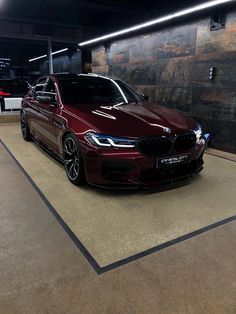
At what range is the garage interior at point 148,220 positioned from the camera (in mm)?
1447

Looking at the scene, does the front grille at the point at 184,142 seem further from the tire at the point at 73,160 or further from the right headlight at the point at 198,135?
the tire at the point at 73,160

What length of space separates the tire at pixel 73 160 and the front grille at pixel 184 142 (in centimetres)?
96

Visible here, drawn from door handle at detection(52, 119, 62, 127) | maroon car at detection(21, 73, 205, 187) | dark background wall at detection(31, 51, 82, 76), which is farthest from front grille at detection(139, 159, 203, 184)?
dark background wall at detection(31, 51, 82, 76)

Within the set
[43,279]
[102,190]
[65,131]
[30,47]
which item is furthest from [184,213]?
[30,47]

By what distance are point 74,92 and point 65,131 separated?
652 mm

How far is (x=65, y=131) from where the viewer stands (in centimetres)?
290

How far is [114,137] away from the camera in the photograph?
243cm

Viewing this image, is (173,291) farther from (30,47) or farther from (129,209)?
(30,47)

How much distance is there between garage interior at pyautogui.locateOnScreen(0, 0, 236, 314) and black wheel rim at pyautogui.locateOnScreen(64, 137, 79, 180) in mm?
157

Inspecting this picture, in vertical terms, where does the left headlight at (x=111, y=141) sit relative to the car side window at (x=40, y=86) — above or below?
below

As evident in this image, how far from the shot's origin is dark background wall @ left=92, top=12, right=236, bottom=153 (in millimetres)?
4170

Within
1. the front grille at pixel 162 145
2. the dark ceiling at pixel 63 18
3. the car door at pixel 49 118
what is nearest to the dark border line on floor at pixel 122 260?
the front grille at pixel 162 145

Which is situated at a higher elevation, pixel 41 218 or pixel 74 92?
pixel 74 92

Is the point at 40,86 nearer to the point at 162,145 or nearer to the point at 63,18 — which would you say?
the point at 162,145
